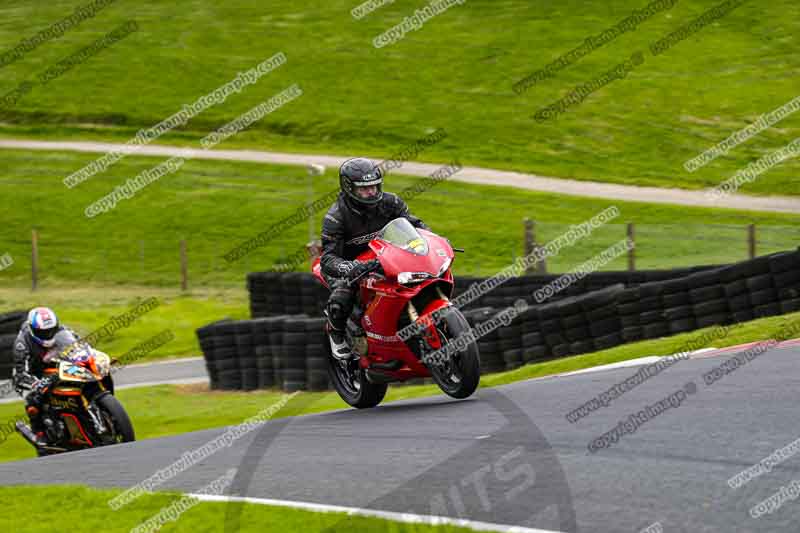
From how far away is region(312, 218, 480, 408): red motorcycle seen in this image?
388 inches

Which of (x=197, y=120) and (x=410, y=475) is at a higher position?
(x=410, y=475)

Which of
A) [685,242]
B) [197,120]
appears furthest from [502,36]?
[685,242]

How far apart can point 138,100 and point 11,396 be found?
112 feet

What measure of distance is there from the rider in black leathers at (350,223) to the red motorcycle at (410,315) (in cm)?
18

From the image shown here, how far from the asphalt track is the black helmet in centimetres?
188

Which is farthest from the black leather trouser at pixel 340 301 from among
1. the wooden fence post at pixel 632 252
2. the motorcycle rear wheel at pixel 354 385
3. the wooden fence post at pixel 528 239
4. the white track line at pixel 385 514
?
the wooden fence post at pixel 528 239

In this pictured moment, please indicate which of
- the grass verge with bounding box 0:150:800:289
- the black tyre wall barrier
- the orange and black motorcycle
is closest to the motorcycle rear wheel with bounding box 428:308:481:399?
the black tyre wall barrier

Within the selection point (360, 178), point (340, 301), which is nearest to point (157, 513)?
point (340, 301)

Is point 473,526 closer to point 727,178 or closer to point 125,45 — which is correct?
point 727,178

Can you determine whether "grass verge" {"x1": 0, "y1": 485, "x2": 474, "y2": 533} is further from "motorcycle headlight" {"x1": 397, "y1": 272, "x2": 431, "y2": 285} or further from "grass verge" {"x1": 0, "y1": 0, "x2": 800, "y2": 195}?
"grass verge" {"x1": 0, "y1": 0, "x2": 800, "y2": 195}

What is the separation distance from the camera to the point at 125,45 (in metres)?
60.0

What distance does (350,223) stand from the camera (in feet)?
35.9

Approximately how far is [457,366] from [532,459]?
114 inches

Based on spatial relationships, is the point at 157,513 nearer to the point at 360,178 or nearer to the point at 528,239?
the point at 360,178
